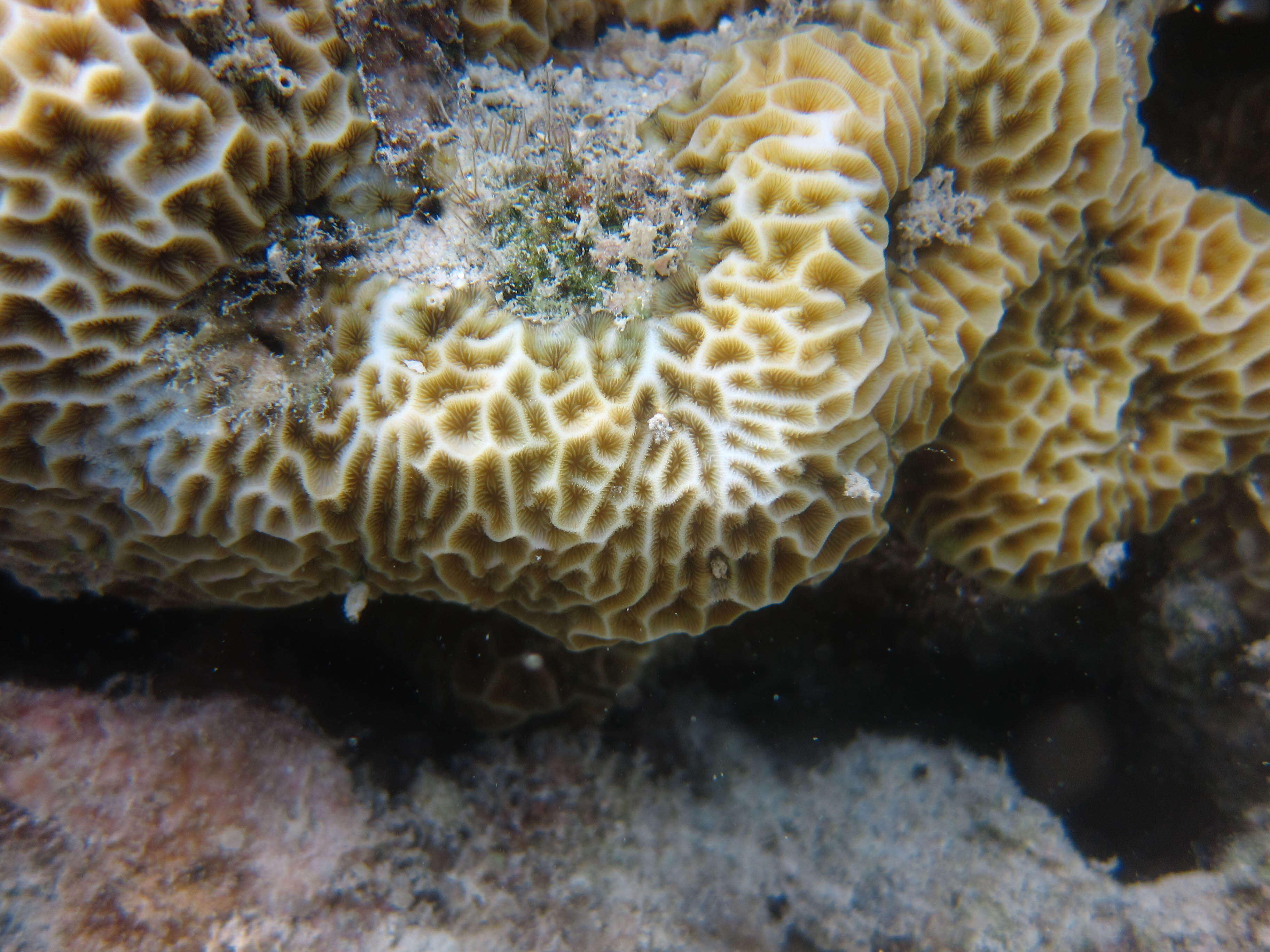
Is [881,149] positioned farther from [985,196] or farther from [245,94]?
[245,94]

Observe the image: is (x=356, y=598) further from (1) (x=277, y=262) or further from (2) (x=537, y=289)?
(2) (x=537, y=289)

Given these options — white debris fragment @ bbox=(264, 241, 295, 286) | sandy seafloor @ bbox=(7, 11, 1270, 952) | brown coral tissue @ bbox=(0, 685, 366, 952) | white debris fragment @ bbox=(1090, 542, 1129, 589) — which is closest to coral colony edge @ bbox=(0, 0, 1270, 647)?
white debris fragment @ bbox=(264, 241, 295, 286)

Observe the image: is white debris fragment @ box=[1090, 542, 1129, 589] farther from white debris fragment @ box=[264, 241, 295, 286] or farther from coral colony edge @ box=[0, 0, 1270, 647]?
white debris fragment @ box=[264, 241, 295, 286]

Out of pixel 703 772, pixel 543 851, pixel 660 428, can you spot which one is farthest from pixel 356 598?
pixel 703 772

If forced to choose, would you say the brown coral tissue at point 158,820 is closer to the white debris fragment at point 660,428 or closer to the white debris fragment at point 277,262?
the white debris fragment at point 277,262

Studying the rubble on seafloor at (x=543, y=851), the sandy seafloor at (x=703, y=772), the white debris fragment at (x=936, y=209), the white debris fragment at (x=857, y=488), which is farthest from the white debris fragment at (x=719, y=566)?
the rubble on seafloor at (x=543, y=851)

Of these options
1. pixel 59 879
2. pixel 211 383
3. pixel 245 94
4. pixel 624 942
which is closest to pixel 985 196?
pixel 245 94
